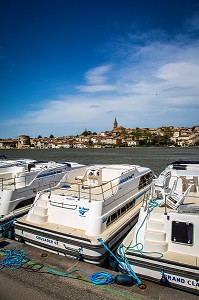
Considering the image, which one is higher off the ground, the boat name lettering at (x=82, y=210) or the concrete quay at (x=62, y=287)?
the boat name lettering at (x=82, y=210)

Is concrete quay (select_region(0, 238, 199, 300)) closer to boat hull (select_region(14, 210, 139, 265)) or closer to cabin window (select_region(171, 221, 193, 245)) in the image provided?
boat hull (select_region(14, 210, 139, 265))

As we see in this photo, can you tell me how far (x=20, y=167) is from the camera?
13.6 metres

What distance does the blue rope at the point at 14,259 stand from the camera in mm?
5910

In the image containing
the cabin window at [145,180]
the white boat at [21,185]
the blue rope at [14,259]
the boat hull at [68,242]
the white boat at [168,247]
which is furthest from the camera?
the cabin window at [145,180]

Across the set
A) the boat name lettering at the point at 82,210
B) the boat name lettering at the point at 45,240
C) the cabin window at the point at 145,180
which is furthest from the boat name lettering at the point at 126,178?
the boat name lettering at the point at 45,240

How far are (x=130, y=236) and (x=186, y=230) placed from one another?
172 centimetres

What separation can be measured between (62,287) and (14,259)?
6.29 feet

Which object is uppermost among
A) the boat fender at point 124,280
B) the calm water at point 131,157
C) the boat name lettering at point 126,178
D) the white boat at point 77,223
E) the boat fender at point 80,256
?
the boat name lettering at point 126,178

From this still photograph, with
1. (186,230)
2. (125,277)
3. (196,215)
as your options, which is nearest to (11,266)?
(125,277)

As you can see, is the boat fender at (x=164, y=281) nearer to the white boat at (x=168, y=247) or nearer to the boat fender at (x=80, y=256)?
the white boat at (x=168, y=247)

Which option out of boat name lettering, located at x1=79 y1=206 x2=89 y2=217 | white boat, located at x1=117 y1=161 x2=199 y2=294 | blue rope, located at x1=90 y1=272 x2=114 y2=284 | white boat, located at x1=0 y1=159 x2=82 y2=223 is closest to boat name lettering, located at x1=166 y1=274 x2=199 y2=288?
white boat, located at x1=117 y1=161 x2=199 y2=294

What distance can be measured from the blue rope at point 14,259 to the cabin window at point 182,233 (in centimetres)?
397

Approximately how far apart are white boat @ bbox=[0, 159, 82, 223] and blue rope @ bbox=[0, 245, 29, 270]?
2.45 m

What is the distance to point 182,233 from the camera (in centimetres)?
569
